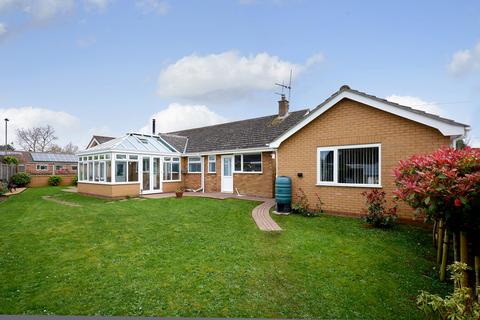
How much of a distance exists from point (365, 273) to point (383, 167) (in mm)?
5769

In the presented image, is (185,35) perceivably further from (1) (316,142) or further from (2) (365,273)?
(2) (365,273)

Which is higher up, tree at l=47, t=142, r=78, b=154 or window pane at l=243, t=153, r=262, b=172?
tree at l=47, t=142, r=78, b=154

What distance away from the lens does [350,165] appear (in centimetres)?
1083

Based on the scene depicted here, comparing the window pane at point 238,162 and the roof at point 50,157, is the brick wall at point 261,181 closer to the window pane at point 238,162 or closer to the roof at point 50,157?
the window pane at point 238,162

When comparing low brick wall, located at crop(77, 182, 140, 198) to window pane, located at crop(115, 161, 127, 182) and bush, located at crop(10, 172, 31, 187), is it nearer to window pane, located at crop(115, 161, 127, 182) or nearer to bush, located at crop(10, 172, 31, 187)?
window pane, located at crop(115, 161, 127, 182)

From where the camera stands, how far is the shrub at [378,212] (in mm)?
9031

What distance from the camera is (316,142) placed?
11.8m

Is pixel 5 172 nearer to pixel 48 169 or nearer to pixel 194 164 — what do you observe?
→ pixel 48 169

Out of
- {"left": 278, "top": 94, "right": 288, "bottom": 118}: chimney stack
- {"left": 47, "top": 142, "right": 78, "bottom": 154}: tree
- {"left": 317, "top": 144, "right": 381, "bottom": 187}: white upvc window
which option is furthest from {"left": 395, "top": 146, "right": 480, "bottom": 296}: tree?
{"left": 47, "top": 142, "right": 78, "bottom": 154}: tree

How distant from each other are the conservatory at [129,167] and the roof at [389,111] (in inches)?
418

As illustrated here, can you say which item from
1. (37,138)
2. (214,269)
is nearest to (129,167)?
(214,269)

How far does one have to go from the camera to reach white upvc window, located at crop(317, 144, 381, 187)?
10227mm

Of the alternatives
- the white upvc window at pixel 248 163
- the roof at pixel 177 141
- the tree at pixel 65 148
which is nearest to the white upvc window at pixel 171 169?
Answer: the roof at pixel 177 141

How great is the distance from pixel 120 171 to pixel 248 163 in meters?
8.51
